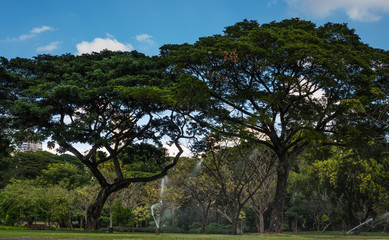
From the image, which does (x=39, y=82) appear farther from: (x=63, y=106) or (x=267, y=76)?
(x=267, y=76)

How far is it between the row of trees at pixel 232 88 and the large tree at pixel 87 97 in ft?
0.22

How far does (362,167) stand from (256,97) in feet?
47.5

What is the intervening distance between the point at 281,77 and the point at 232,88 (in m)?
3.58

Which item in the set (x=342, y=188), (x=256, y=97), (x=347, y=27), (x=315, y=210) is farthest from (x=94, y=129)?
(x=315, y=210)

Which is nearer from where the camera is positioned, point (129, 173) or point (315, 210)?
point (129, 173)

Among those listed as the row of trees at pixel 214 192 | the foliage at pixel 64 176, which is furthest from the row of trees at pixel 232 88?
the foliage at pixel 64 176

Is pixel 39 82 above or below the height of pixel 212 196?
above

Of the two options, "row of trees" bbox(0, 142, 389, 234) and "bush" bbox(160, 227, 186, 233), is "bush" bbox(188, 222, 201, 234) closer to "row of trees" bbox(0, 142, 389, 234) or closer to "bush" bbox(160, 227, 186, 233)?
"row of trees" bbox(0, 142, 389, 234)

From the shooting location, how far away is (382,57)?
21.2 m

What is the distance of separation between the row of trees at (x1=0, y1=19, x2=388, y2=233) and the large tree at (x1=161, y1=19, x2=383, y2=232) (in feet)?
0.21

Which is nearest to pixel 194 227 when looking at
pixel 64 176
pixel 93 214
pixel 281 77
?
pixel 64 176

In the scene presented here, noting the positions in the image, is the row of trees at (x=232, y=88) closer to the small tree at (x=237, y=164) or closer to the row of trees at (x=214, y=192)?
the row of trees at (x=214, y=192)

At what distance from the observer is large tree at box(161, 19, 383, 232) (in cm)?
1947

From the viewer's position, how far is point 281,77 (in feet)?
64.9
